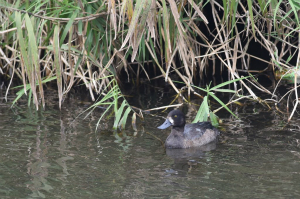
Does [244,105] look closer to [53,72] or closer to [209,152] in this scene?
[209,152]

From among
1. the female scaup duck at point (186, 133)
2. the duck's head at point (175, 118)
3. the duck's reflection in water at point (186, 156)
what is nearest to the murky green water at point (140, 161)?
the duck's reflection in water at point (186, 156)

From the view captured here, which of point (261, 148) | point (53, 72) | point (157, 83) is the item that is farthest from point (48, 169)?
point (157, 83)

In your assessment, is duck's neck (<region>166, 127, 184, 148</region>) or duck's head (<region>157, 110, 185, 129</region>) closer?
duck's neck (<region>166, 127, 184, 148</region>)

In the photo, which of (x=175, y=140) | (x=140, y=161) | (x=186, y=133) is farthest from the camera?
(x=186, y=133)

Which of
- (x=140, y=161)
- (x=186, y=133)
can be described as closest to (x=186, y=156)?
(x=186, y=133)

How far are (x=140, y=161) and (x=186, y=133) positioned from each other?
1021mm

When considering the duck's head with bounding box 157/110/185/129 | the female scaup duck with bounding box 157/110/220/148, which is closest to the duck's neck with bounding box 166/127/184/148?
the female scaup duck with bounding box 157/110/220/148

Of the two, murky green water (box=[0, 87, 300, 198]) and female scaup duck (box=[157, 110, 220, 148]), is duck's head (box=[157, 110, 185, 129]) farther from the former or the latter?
murky green water (box=[0, 87, 300, 198])

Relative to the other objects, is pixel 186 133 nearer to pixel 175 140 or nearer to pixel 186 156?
pixel 175 140

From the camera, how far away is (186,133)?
6410 millimetres

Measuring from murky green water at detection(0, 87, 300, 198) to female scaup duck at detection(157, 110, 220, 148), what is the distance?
120mm

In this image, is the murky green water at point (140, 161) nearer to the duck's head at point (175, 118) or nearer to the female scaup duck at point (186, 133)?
the female scaup duck at point (186, 133)

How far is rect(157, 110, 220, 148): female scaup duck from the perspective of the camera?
20.5 ft

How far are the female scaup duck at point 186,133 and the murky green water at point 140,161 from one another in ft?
0.40
